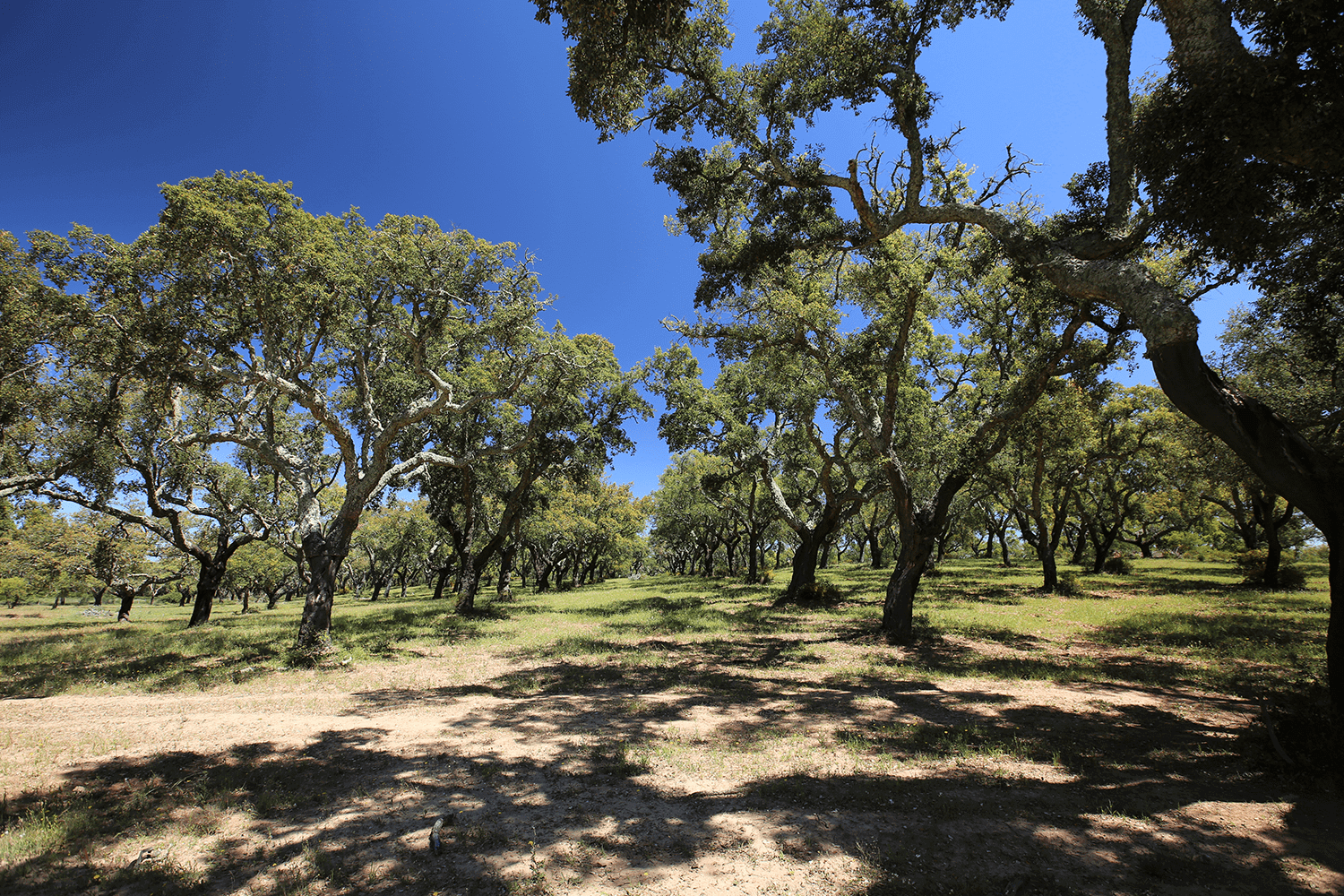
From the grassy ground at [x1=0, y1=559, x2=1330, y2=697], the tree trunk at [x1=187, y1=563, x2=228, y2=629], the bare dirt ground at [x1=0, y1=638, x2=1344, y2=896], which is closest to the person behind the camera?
the bare dirt ground at [x1=0, y1=638, x2=1344, y2=896]

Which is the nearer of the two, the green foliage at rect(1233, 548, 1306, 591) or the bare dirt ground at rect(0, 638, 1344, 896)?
the bare dirt ground at rect(0, 638, 1344, 896)

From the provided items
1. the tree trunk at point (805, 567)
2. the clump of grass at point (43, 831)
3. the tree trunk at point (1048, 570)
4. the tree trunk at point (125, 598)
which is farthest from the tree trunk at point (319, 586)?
the tree trunk at point (1048, 570)

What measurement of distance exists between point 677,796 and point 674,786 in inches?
10.8

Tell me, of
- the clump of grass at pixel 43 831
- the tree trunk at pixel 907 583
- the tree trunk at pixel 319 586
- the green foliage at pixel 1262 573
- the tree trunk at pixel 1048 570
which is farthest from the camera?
the tree trunk at pixel 1048 570

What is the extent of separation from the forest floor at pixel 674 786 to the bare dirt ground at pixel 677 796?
0.03 m

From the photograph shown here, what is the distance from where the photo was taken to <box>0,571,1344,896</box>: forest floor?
388cm

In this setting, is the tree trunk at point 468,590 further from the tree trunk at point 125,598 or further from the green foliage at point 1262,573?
the green foliage at point 1262,573

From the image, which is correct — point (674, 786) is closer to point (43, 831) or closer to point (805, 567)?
point (43, 831)

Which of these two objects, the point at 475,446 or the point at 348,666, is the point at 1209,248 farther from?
the point at 475,446

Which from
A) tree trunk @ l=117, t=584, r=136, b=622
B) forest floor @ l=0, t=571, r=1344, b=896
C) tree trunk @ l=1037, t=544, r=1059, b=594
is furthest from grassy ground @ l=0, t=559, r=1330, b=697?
tree trunk @ l=117, t=584, r=136, b=622

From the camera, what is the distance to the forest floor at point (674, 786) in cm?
388

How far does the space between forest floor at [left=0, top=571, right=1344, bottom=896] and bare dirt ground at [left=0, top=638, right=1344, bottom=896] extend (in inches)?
1.3

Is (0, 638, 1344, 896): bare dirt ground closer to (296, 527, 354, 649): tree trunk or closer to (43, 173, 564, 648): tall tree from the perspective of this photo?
(296, 527, 354, 649): tree trunk

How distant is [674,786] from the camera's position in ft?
18.2
